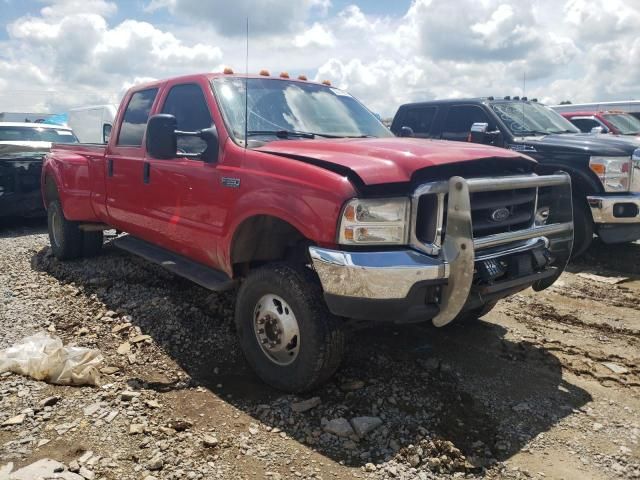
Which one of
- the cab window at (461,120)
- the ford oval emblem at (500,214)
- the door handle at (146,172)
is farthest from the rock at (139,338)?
the cab window at (461,120)

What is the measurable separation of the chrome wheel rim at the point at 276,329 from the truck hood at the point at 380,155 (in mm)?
878

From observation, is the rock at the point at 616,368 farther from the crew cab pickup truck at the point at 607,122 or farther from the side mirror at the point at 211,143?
the crew cab pickup truck at the point at 607,122

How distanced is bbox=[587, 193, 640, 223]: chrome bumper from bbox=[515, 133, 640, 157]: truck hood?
0.51 meters

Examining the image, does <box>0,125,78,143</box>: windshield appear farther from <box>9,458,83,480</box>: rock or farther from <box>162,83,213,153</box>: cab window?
<box>9,458,83,480</box>: rock

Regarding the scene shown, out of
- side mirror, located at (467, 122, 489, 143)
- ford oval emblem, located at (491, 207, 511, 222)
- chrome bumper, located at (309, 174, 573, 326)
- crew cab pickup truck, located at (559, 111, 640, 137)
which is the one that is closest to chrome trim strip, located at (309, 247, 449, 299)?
chrome bumper, located at (309, 174, 573, 326)

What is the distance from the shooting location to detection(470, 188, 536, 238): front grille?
10.3 ft

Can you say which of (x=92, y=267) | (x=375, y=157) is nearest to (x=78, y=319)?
(x=92, y=267)

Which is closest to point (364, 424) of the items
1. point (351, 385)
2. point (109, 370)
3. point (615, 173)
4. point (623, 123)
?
point (351, 385)

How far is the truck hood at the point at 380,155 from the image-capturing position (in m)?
2.90

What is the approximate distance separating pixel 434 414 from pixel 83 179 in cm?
440

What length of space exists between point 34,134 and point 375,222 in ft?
29.6

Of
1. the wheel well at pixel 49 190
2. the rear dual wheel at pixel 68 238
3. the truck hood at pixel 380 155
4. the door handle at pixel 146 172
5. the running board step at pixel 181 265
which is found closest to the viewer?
the truck hood at pixel 380 155

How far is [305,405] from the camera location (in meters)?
3.19

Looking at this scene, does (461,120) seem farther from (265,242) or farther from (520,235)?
(265,242)
